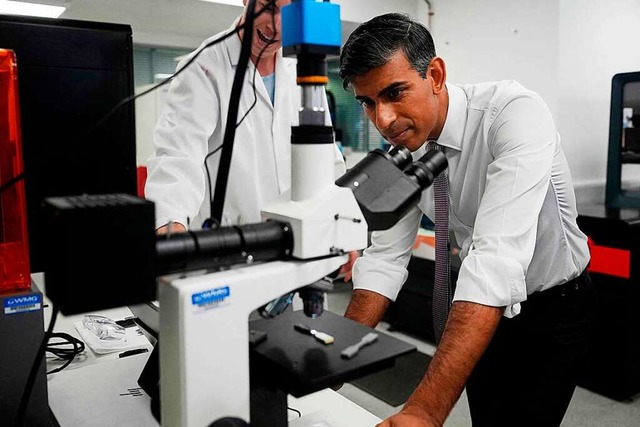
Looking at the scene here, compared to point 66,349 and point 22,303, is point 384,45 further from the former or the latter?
point 66,349

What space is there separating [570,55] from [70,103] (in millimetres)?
2827

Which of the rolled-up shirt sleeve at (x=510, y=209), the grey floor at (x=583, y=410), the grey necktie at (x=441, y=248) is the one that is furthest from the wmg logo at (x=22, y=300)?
the grey floor at (x=583, y=410)

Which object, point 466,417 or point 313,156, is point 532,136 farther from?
point 466,417

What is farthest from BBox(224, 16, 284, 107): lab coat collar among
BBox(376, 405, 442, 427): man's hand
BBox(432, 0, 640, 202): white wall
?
BBox(432, 0, 640, 202): white wall

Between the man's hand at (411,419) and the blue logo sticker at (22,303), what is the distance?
1.72ft

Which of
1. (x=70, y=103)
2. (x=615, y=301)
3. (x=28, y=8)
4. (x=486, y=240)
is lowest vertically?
(x=615, y=301)

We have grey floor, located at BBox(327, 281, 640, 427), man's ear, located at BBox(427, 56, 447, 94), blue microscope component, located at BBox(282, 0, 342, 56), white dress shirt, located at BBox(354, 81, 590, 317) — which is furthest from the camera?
grey floor, located at BBox(327, 281, 640, 427)

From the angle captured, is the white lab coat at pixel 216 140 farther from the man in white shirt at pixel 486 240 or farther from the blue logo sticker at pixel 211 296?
the blue logo sticker at pixel 211 296

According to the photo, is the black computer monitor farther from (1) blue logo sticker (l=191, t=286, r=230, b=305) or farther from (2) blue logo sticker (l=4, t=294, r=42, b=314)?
(1) blue logo sticker (l=191, t=286, r=230, b=305)

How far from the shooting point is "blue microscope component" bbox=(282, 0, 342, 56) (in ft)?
1.94

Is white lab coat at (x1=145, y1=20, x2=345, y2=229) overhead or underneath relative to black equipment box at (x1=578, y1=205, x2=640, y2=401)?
overhead

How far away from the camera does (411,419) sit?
769 millimetres

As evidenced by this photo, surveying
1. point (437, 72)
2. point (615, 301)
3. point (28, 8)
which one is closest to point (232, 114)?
point (437, 72)

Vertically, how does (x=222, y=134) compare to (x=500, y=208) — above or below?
above
